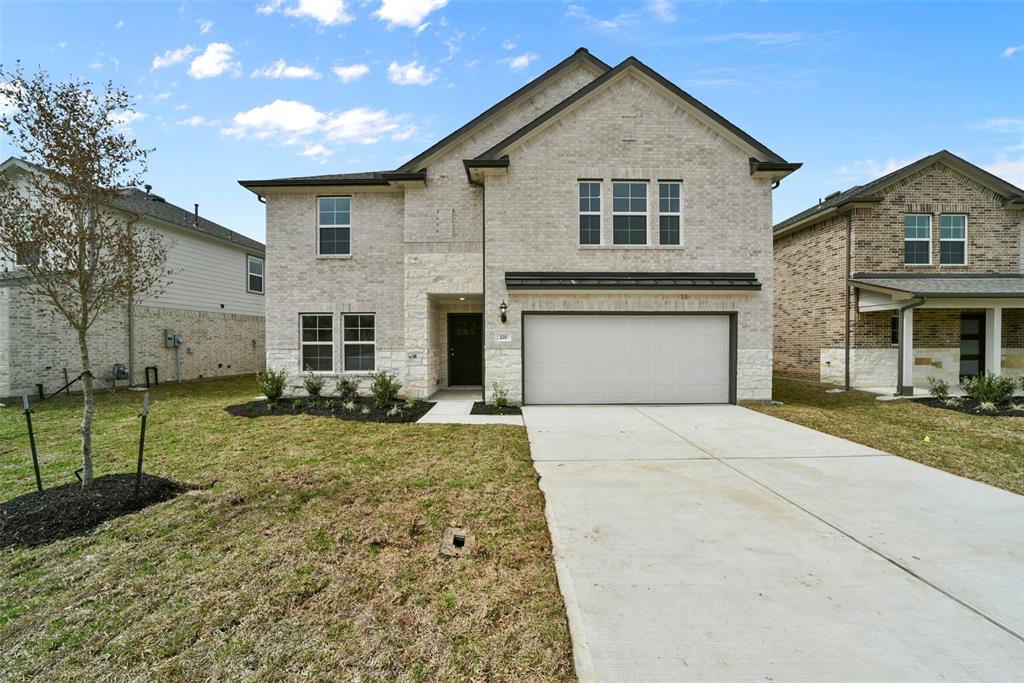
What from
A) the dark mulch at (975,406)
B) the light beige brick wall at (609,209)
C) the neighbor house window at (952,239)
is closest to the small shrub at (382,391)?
the light beige brick wall at (609,209)

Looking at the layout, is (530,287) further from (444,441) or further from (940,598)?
(940,598)

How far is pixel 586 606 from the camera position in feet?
9.73

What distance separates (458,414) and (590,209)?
244 inches

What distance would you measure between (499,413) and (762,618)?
739 cm

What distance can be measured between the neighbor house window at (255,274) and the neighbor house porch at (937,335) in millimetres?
24244

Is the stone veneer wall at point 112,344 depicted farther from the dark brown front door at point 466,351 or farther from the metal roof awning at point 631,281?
the metal roof awning at point 631,281

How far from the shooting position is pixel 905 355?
12.4 meters

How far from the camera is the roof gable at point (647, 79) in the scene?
10.7 metres

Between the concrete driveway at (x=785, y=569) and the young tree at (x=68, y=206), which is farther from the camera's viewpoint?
the young tree at (x=68, y=206)

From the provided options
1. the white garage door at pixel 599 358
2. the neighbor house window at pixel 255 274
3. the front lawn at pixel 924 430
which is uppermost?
the neighbor house window at pixel 255 274

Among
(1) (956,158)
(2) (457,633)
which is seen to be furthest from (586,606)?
(1) (956,158)

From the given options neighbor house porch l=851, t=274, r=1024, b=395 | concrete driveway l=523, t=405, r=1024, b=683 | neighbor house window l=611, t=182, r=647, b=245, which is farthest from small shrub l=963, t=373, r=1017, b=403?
neighbor house window l=611, t=182, r=647, b=245

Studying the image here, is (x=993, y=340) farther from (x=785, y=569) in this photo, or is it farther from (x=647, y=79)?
(x=785, y=569)

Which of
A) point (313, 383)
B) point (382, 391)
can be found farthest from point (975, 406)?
point (313, 383)
